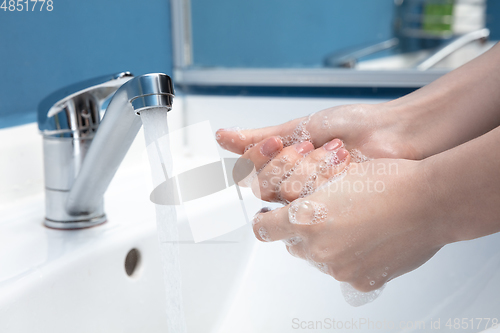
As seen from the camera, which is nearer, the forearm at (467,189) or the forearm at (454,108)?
the forearm at (467,189)

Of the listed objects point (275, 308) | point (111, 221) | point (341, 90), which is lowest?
point (275, 308)

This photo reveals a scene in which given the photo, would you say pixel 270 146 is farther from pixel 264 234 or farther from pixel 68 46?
pixel 68 46

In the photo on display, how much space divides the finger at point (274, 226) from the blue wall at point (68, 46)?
0.31 metres

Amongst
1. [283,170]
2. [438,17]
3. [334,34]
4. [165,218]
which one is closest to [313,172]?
[283,170]

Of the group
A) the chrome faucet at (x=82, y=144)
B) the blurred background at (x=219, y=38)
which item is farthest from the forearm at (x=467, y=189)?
the blurred background at (x=219, y=38)

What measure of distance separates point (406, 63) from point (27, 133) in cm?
56

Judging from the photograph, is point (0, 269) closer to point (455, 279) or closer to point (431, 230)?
point (431, 230)

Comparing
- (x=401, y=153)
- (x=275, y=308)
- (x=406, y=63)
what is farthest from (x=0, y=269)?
(x=406, y=63)

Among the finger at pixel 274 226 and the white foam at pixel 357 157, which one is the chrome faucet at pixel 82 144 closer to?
the finger at pixel 274 226

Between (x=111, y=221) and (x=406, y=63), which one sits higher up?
(x=406, y=63)

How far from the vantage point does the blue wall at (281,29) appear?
2.55ft

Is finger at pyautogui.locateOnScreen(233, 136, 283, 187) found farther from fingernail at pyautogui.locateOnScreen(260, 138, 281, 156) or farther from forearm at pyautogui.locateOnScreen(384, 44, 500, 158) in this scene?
forearm at pyautogui.locateOnScreen(384, 44, 500, 158)

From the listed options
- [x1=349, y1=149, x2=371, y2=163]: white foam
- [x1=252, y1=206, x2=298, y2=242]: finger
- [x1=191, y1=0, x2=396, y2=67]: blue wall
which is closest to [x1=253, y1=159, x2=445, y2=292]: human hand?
[x1=252, y1=206, x2=298, y2=242]: finger

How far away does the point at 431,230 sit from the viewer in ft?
1.06
